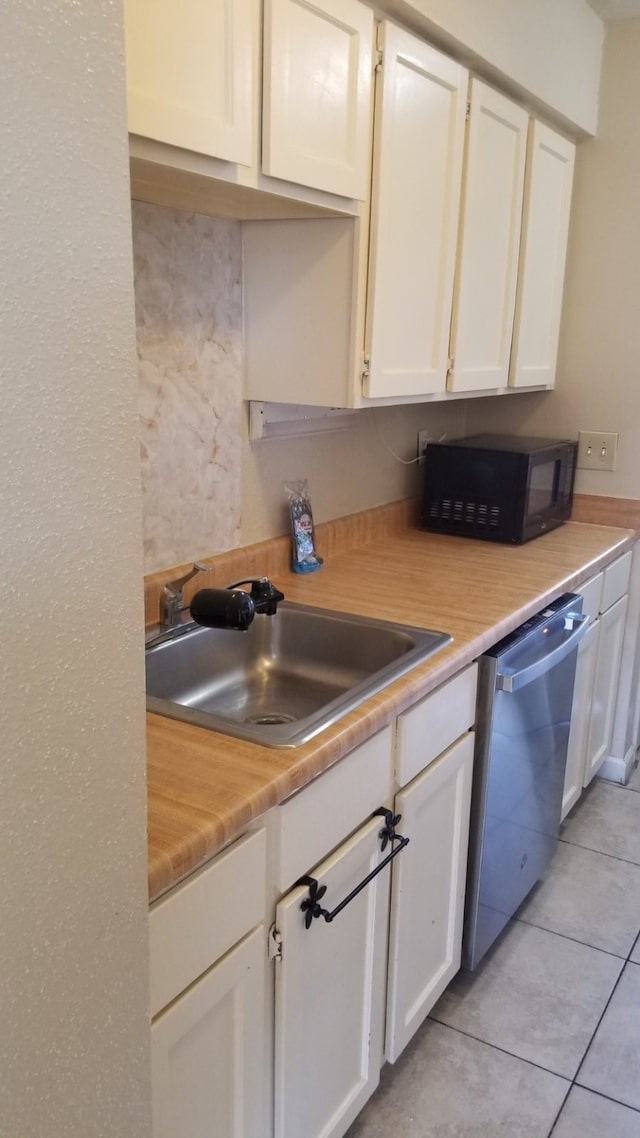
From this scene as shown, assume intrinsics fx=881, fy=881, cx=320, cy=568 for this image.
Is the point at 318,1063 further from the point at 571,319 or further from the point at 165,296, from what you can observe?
the point at 571,319

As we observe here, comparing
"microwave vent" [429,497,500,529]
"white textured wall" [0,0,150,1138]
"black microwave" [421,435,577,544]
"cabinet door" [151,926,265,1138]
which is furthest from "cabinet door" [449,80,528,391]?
"white textured wall" [0,0,150,1138]

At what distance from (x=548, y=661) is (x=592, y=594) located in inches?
21.2

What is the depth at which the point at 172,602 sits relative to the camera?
1729mm

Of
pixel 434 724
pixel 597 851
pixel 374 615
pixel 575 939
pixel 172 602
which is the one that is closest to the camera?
pixel 434 724

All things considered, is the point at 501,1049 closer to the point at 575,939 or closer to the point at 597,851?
the point at 575,939

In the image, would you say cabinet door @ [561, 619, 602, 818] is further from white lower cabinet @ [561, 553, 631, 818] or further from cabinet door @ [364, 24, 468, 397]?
cabinet door @ [364, 24, 468, 397]

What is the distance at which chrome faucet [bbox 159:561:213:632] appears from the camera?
5.67 ft

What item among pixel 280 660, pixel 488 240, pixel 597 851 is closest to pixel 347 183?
pixel 488 240

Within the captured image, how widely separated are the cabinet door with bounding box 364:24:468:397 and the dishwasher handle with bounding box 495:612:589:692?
652 mm

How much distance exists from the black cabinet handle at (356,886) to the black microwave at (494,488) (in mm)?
1239

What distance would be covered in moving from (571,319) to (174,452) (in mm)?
1670

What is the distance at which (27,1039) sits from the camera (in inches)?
25.8

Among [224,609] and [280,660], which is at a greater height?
[224,609]

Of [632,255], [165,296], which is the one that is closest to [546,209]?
[632,255]
